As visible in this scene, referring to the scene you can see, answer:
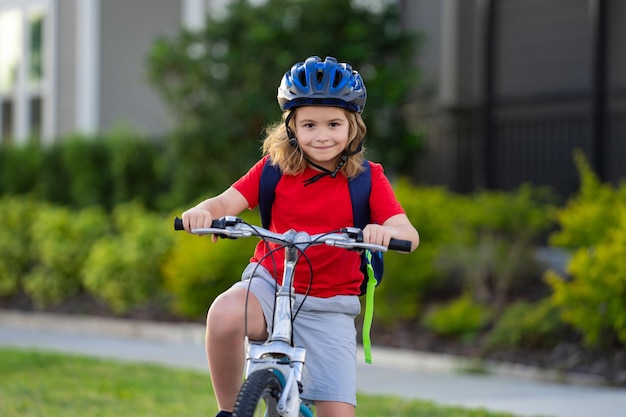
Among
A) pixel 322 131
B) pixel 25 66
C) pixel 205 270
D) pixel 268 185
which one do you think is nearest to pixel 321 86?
pixel 322 131

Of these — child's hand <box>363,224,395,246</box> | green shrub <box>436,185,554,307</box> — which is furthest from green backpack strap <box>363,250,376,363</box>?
green shrub <box>436,185,554,307</box>

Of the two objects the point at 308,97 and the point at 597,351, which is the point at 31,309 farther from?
the point at 308,97

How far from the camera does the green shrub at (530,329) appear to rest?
9.98 m

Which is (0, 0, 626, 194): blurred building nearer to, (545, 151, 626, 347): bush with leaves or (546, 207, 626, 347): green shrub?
(545, 151, 626, 347): bush with leaves

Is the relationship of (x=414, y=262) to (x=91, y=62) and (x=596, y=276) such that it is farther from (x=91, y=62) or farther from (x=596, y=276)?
(x=91, y=62)

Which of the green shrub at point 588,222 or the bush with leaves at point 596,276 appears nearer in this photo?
the bush with leaves at point 596,276

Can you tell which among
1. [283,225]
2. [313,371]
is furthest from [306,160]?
[313,371]

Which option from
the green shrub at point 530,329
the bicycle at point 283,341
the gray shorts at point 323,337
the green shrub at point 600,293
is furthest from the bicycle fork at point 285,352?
the green shrub at point 530,329

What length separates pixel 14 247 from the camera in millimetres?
15945

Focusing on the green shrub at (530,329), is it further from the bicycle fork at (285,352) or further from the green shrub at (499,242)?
the bicycle fork at (285,352)

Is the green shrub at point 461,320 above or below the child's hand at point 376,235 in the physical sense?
below

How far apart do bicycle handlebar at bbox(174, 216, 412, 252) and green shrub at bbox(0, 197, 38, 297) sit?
1215 centimetres

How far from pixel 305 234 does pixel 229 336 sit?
0.46 metres

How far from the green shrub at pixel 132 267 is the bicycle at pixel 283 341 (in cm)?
983
